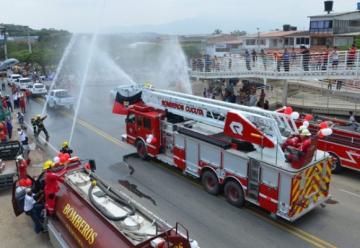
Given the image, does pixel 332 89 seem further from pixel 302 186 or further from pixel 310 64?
pixel 302 186

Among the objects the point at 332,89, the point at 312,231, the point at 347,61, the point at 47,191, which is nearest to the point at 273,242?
the point at 312,231

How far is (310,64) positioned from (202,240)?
50.8 feet

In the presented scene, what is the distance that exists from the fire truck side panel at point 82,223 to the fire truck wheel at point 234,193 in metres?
5.29

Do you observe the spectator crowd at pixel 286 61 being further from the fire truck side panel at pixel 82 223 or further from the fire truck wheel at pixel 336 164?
the fire truck side panel at pixel 82 223

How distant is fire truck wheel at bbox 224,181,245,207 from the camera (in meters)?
11.6

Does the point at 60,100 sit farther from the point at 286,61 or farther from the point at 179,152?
the point at 179,152

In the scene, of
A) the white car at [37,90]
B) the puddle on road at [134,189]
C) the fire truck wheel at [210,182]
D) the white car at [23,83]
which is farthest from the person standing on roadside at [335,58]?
the white car at [23,83]

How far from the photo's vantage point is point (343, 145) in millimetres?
14102

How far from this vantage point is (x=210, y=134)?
42.3 ft

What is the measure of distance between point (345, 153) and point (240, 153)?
5.18 metres

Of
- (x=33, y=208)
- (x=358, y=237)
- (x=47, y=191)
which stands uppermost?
(x=47, y=191)

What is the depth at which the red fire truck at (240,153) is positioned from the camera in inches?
402

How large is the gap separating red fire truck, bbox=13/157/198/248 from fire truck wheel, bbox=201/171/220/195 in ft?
14.5

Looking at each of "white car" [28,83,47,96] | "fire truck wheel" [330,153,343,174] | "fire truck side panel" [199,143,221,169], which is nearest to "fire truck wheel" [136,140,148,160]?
"fire truck side panel" [199,143,221,169]
